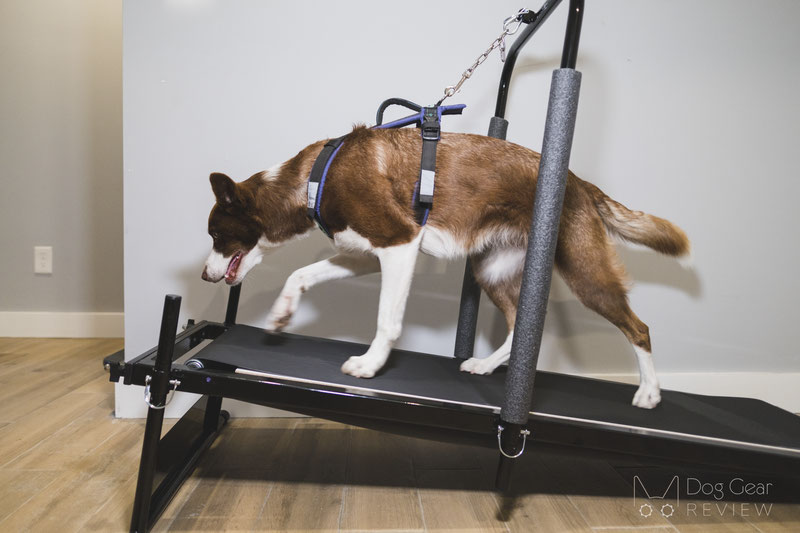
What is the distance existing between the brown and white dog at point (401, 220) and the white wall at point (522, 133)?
0.48 m

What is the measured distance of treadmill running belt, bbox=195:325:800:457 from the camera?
1439 mm

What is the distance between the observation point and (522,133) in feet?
7.16

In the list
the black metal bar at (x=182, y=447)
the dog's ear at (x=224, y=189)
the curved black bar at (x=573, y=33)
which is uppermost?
the curved black bar at (x=573, y=33)

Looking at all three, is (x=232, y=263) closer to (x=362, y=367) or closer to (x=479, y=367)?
(x=362, y=367)

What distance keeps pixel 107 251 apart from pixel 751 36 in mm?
3676

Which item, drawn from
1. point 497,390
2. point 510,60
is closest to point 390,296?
point 497,390

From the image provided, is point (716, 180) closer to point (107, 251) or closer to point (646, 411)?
point (646, 411)

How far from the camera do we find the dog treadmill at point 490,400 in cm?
124

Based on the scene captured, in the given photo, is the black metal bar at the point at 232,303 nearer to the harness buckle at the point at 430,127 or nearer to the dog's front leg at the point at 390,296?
the dog's front leg at the point at 390,296

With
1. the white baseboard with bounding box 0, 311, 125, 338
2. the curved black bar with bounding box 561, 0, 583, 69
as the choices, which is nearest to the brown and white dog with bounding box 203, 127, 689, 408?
the curved black bar with bounding box 561, 0, 583, 69

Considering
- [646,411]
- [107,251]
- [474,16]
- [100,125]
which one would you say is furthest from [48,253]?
→ [646,411]

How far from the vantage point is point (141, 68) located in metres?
1.95

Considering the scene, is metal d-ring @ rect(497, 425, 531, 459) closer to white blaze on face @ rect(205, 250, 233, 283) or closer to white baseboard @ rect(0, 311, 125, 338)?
white blaze on face @ rect(205, 250, 233, 283)

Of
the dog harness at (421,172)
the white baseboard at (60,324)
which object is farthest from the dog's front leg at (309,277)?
the white baseboard at (60,324)
